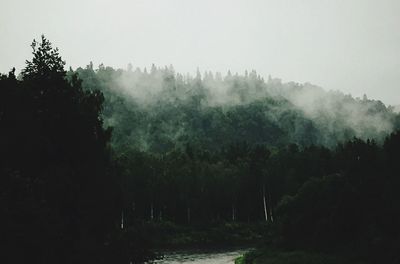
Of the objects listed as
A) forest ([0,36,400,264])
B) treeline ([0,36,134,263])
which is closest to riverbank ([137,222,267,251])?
forest ([0,36,400,264])

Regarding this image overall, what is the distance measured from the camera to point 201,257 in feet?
206

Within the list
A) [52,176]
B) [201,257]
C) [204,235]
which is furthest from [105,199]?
[204,235]

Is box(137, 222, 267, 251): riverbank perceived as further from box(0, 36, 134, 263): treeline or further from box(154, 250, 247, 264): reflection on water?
box(0, 36, 134, 263): treeline

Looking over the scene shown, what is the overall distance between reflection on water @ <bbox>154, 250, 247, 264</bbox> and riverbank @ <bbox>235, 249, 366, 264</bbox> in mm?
5566

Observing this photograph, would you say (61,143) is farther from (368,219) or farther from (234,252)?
(234,252)

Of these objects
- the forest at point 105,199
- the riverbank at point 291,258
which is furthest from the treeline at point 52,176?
the riverbank at point 291,258

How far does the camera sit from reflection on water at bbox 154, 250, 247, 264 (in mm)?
57969

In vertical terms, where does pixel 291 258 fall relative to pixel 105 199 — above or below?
below

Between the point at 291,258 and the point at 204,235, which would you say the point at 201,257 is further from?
the point at 204,235

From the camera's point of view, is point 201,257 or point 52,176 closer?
point 52,176

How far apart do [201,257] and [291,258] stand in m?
22.0

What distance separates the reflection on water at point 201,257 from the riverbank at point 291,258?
557 cm

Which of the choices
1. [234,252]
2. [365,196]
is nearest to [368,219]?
[365,196]

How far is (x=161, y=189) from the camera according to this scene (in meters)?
97.1
